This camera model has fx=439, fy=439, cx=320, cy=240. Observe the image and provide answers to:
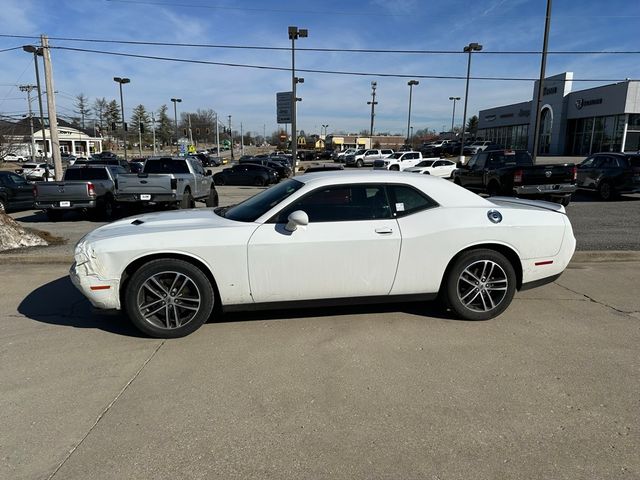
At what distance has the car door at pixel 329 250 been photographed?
159 inches

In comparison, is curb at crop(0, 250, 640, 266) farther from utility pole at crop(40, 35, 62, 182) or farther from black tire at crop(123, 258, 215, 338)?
utility pole at crop(40, 35, 62, 182)

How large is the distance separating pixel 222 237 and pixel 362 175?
157cm

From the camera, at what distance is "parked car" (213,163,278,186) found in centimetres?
2811

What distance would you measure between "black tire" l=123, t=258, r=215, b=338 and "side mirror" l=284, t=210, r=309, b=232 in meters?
0.91

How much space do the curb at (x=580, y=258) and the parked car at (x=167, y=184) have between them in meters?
4.59

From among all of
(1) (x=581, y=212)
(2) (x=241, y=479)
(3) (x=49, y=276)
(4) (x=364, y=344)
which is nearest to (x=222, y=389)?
(2) (x=241, y=479)

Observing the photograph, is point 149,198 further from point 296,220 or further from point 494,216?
point 494,216

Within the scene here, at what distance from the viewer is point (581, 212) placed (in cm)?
1201

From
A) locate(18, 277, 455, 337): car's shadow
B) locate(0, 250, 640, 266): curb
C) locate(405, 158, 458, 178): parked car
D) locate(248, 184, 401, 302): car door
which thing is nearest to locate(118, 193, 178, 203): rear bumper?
locate(0, 250, 640, 266): curb

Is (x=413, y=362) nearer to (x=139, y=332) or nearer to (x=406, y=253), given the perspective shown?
(x=406, y=253)

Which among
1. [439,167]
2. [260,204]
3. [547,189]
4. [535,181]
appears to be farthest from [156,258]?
[439,167]

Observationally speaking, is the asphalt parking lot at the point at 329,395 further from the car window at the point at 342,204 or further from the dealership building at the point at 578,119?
the dealership building at the point at 578,119

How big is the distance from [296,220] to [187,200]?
360 inches

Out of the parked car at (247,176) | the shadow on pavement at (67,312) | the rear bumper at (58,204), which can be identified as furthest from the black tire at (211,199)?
the parked car at (247,176)
